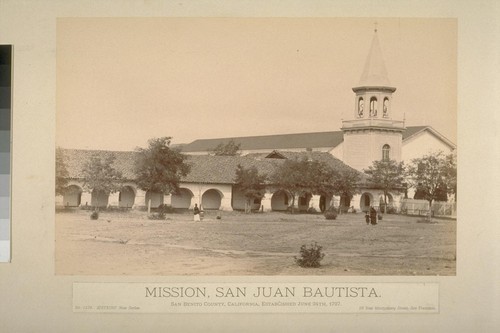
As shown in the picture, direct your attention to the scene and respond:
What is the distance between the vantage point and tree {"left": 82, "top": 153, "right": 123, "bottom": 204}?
25.3 feet

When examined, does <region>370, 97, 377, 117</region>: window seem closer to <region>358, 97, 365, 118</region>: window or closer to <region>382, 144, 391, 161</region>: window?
<region>358, 97, 365, 118</region>: window

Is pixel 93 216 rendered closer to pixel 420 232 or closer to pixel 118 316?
pixel 118 316

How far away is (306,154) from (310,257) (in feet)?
2.89

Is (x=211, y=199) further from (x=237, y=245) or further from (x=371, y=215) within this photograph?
(x=371, y=215)

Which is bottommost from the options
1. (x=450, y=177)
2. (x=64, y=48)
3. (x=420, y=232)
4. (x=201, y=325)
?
(x=201, y=325)

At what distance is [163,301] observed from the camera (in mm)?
7594

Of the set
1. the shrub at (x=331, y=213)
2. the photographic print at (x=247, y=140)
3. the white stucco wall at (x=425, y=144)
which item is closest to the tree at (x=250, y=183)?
the photographic print at (x=247, y=140)

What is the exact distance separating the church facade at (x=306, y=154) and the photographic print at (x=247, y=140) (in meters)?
0.01

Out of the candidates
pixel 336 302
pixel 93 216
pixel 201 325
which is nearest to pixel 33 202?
pixel 93 216

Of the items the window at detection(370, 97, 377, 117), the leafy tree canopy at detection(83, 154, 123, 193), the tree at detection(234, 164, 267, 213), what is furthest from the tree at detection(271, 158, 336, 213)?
the leafy tree canopy at detection(83, 154, 123, 193)

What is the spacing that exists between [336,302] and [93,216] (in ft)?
7.13

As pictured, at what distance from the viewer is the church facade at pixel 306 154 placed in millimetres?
7684

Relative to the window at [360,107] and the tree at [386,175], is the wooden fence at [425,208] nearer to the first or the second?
the tree at [386,175]

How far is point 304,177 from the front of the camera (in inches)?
309
